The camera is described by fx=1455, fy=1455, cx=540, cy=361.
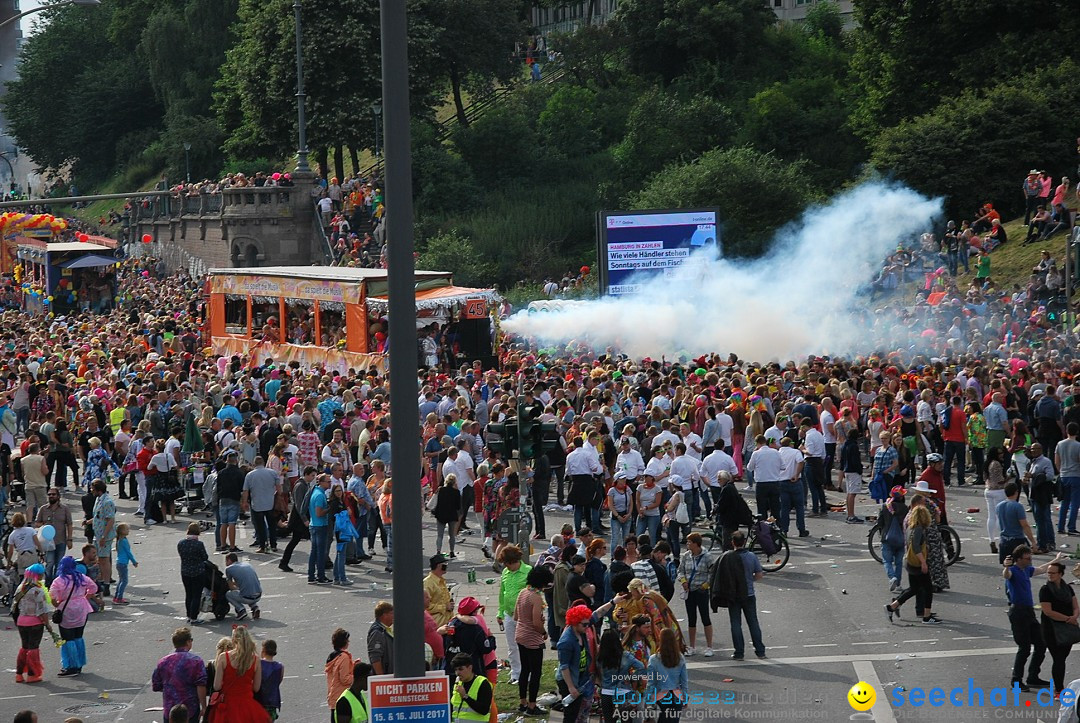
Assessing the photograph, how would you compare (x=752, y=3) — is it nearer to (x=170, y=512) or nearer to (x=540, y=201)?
(x=540, y=201)

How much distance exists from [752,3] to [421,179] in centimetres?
1626

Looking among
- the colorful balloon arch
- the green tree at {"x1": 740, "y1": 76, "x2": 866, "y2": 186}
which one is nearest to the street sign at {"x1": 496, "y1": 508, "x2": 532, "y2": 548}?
the colorful balloon arch

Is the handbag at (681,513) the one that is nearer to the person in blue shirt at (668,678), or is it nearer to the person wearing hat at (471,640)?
the person wearing hat at (471,640)

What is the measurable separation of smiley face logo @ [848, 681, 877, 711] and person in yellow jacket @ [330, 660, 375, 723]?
15.5ft

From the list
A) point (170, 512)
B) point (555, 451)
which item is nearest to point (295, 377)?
point (170, 512)

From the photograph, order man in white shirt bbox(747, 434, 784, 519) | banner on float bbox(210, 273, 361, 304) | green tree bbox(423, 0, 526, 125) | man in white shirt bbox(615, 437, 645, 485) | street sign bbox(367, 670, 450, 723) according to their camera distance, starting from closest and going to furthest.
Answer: street sign bbox(367, 670, 450, 723)
man in white shirt bbox(615, 437, 645, 485)
man in white shirt bbox(747, 434, 784, 519)
banner on float bbox(210, 273, 361, 304)
green tree bbox(423, 0, 526, 125)

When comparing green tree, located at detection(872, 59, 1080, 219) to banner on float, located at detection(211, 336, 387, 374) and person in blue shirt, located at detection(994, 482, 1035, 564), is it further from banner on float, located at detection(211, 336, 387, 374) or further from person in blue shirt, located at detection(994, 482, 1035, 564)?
person in blue shirt, located at detection(994, 482, 1035, 564)

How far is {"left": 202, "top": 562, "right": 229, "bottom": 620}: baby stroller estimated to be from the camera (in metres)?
17.6

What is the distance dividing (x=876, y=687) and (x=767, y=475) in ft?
19.9

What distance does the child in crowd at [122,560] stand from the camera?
18281 millimetres

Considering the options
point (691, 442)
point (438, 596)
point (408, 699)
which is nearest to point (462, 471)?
point (691, 442)

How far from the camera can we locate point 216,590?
17656 mm

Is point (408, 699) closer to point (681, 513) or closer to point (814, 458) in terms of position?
point (681, 513)

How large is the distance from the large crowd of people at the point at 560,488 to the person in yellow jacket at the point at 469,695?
0.07 feet
